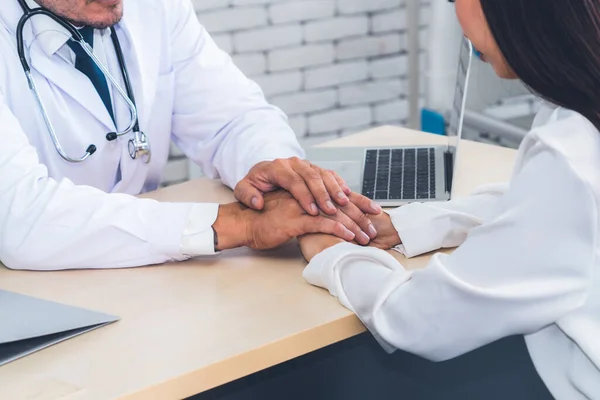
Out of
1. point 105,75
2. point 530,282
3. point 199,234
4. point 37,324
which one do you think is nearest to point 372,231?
point 199,234

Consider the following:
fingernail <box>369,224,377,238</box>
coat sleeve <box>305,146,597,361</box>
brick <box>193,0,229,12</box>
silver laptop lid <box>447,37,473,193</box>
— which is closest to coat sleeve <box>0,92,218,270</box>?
fingernail <box>369,224,377,238</box>

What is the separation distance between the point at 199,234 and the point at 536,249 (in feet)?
1.59

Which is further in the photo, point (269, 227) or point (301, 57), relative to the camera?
point (301, 57)

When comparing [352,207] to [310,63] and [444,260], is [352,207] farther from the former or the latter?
[310,63]

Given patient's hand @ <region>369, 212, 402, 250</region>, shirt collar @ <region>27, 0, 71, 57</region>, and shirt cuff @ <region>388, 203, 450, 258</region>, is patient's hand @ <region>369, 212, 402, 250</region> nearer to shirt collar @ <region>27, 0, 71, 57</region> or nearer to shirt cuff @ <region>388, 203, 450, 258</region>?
shirt cuff @ <region>388, 203, 450, 258</region>

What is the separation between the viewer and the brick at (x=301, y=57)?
2.54 meters

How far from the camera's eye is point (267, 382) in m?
1.26

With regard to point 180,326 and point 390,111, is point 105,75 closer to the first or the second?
point 180,326

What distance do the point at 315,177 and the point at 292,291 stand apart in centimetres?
24

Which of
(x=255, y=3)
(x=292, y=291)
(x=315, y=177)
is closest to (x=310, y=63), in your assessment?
(x=255, y=3)

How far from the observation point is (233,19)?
2.44 meters

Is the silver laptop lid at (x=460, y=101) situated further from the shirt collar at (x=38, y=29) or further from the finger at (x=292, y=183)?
the shirt collar at (x=38, y=29)

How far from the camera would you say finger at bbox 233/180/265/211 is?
1225 millimetres

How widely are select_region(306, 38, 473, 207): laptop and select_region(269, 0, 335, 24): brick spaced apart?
3.34 ft
